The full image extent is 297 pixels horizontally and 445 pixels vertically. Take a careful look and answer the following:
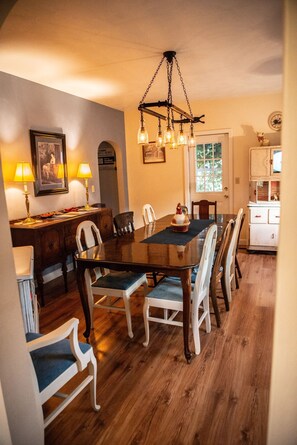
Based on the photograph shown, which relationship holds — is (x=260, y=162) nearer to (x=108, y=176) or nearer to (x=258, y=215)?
(x=258, y=215)

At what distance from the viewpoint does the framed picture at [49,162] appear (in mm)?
3971

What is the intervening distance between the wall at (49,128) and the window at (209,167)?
160 cm

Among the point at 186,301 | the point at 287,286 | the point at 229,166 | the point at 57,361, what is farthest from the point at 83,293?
the point at 229,166

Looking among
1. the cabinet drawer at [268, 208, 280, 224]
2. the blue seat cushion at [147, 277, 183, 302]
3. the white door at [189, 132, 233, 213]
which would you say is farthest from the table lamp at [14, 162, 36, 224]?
the cabinet drawer at [268, 208, 280, 224]

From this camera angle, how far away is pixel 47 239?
3551 mm

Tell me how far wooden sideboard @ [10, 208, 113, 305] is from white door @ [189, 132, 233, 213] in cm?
246

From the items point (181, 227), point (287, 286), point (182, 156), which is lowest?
point (181, 227)

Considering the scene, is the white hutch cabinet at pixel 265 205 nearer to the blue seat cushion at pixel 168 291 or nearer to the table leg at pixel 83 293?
the blue seat cushion at pixel 168 291

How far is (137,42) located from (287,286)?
2.76 meters

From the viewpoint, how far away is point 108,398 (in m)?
2.00

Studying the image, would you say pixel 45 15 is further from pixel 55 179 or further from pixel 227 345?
pixel 227 345

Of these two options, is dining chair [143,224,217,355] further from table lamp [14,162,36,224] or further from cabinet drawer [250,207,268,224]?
cabinet drawer [250,207,268,224]

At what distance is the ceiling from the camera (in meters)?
2.27

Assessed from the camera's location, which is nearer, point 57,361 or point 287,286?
point 287,286
